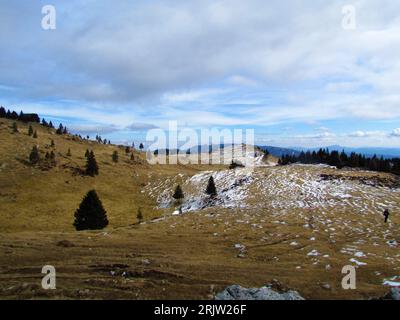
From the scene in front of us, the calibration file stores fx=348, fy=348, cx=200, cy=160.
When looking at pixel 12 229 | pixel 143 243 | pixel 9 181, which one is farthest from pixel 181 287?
pixel 9 181

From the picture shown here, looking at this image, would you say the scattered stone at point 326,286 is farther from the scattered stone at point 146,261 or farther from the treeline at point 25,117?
the treeline at point 25,117

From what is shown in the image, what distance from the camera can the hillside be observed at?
770 inches

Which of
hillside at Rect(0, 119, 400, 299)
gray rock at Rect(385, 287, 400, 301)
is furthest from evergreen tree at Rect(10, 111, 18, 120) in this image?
gray rock at Rect(385, 287, 400, 301)

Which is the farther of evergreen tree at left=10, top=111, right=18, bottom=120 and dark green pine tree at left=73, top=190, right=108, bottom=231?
evergreen tree at left=10, top=111, right=18, bottom=120

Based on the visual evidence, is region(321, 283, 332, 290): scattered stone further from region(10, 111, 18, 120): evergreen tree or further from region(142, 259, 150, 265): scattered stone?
region(10, 111, 18, 120): evergreen tree

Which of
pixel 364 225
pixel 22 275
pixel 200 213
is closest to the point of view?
pixel 22 275

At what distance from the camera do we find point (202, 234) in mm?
40031

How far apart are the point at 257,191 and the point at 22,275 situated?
2161 inches

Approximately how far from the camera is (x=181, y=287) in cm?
1834

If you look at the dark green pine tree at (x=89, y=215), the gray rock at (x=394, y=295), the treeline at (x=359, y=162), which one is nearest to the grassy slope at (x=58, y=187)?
the dark green pine tree at (x=89, y=215)

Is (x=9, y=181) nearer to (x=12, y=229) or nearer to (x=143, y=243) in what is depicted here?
(x=12, y=229)

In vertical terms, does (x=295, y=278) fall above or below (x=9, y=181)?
below

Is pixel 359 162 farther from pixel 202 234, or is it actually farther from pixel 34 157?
pixel 34 157
